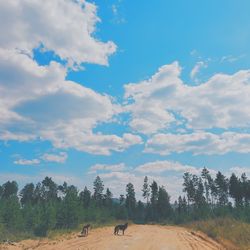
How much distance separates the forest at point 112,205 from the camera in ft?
234

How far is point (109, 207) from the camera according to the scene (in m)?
122

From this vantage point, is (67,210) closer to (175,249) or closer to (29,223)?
(29,223)

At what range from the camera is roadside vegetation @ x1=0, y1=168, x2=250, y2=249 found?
225 feet

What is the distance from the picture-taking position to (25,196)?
164m

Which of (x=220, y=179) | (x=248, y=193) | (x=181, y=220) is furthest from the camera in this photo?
(x=220, y=179)

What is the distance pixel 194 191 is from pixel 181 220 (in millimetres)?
38798

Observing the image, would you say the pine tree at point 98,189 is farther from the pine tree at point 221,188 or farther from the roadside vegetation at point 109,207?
the pine tree at point 221,188

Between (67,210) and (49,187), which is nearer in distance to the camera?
(67,210)

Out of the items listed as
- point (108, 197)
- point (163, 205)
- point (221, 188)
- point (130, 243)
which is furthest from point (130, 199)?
point (130, 243)

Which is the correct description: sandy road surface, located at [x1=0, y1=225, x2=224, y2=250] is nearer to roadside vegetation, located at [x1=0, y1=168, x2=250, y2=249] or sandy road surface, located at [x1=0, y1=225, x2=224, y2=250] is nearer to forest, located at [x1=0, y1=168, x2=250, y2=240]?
roadside vegetation, located at [x1=0, y1=168, x2=250, y2=249]

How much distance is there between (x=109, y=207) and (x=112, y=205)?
25.8 feet

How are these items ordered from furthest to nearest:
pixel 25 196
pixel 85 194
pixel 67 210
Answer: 1. pixel 25 196
2. pixel 85 194
3. pixel 67 210

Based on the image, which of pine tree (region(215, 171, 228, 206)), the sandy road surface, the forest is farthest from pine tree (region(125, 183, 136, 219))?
the sandy road surface

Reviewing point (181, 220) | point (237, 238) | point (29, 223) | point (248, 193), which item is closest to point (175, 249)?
point (237, 238)
